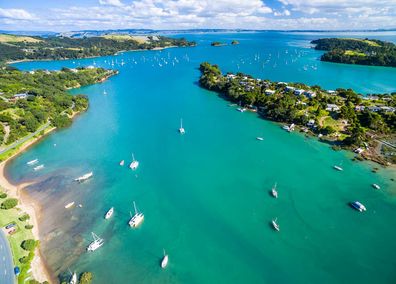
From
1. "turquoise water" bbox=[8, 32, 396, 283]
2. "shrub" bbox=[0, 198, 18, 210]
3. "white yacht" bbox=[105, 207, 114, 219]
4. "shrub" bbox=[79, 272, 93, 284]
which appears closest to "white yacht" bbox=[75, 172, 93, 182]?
"turquoise water" bbox=[8, 32, 396, 283]

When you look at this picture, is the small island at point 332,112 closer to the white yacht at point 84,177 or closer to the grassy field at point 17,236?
the white yacht at point 84,177

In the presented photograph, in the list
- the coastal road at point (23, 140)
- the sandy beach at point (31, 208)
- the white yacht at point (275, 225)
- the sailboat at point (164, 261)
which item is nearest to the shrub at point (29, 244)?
the sandy beach at point (31, 208)

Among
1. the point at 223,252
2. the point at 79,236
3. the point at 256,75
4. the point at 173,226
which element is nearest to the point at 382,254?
the point at 223,252

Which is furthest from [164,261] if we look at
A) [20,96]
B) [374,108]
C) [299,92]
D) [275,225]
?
[20,96]

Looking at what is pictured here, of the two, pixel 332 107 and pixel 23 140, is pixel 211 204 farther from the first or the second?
pixel 332 107

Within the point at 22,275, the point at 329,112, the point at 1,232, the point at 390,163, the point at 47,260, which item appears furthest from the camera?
the point at 329,112

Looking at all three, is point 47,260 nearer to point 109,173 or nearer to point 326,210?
point 109,173

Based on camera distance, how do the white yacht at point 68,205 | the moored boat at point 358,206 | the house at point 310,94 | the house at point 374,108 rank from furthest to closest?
the house at point 310,94, the house at point 374,108, the white yacht at point 68,205, the moored boat at point 358,206
